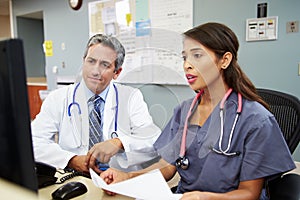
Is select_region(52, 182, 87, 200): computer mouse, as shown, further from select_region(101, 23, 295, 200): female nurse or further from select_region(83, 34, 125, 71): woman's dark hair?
select_region(83, 34, 125, 71): woman's dark hair

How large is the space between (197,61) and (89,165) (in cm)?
57

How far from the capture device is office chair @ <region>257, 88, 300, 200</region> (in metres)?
0.93

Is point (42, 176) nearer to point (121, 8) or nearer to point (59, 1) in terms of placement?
point (121, 8)

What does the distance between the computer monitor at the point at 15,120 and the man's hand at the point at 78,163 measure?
0.77 meters

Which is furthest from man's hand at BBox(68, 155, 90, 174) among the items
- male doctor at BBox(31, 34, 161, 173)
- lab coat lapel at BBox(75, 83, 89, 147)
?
lab coat lapel at BBox(75, 83, 89, 147)

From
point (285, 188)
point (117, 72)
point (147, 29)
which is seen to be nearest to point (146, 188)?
point (285, 188)

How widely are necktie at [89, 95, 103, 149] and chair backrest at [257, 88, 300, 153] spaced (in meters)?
0.73

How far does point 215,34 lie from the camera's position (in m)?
1.03

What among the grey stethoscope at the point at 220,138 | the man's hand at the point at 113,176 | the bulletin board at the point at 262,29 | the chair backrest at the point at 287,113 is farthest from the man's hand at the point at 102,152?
the bulletin board at the point at 262,29

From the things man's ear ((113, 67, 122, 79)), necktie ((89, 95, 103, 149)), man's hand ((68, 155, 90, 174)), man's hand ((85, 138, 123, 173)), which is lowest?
man's hand ((68, 155, 90, 174))

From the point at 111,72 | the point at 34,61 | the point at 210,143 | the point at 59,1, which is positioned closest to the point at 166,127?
the point at 210,143

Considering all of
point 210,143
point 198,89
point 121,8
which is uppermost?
point 121,8

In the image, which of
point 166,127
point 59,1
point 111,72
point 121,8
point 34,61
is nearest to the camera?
point 166,127

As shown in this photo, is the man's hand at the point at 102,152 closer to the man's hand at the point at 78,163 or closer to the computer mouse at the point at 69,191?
the man's hand at the point at 78,163
